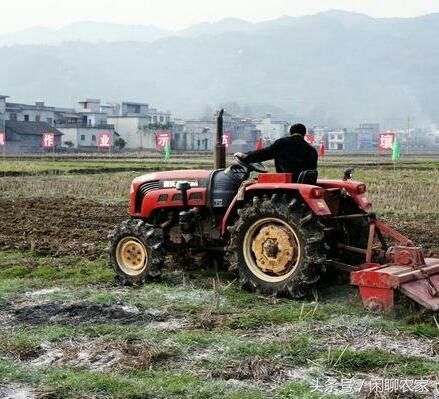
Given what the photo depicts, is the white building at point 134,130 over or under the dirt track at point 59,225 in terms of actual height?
over

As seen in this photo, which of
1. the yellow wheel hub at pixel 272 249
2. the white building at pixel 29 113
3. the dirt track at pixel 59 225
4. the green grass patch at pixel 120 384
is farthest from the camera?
the white building at pixel 29 113

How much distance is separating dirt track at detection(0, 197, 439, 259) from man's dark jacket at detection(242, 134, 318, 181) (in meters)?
3.57

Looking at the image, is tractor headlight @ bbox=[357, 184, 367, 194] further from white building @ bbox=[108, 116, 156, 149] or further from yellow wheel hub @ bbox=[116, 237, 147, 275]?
white building @ bbox=[108, 116, 156, 149]

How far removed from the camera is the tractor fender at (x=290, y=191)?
6.84 m

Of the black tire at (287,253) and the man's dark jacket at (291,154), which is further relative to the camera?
the man's dark jacket at (291,154)

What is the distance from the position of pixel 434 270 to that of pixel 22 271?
4.96 meters

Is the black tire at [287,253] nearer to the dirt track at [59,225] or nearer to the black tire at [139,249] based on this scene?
the black tire at [139,249]

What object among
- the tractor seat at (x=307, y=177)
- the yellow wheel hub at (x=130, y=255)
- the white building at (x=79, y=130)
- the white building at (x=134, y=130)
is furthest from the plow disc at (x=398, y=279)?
the white building at (x=134, y=130)

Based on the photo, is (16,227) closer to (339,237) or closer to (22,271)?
(22,271)

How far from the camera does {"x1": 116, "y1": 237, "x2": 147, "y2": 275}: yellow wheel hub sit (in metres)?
8.04

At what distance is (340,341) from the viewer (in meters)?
5.66

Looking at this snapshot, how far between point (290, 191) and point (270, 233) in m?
0.47

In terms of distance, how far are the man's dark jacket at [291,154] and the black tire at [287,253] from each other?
0.44 m

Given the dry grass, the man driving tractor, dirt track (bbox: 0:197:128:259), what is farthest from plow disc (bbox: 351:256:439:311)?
the dry grass
